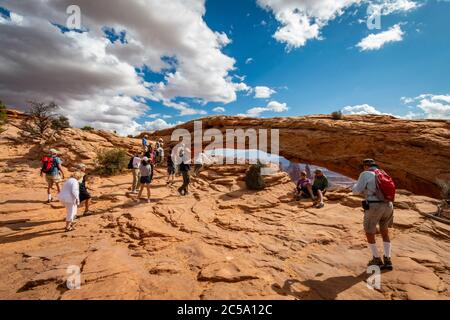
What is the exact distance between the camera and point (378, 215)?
4426 millimetres

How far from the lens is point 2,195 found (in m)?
9.25

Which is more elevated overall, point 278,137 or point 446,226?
point 278,137

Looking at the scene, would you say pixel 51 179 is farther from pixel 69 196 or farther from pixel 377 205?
pixel 377 205

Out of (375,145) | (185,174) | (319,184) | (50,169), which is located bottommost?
(319,184)

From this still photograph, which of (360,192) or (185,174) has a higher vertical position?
(185,174)

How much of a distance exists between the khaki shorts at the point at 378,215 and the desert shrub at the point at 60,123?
911 inches

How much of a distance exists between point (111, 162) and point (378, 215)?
13975mm

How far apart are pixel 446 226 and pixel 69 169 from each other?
17953 mm

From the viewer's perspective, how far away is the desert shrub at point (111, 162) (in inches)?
531

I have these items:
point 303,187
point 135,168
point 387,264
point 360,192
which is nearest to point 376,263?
point 387,264

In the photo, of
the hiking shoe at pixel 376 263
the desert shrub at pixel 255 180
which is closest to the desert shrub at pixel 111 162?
the desert shrub at pixel 255 180

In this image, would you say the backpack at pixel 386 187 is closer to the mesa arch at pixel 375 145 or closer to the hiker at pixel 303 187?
the hiker at pixel 303 187
